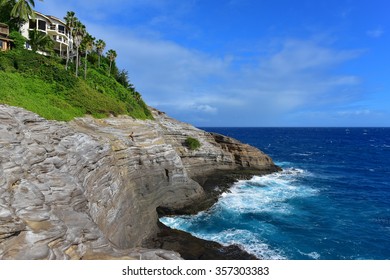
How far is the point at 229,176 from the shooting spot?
45.7 m

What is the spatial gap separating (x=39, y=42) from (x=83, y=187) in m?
38.1

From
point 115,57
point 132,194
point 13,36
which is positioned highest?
point 115,57

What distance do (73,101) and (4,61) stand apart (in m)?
9.94

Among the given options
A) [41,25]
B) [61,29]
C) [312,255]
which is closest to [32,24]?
[41,25]

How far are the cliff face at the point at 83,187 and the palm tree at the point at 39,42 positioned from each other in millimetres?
22904

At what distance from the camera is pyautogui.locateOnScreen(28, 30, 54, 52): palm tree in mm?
43100

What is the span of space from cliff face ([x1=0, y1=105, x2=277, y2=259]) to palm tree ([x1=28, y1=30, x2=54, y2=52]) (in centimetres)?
2290

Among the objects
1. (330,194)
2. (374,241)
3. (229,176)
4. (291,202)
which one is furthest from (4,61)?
(330,194)

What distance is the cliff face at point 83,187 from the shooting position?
→ 10.8 meters

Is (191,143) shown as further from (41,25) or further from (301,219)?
(41,25)

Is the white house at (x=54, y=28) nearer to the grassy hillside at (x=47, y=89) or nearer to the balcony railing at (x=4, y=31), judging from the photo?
the balcony railing at (x=4, y=31)

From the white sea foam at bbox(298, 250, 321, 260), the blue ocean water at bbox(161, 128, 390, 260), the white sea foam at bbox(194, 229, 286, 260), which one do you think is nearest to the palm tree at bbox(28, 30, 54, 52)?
the blue ocean water at bbox(161, 128, 390, 260)

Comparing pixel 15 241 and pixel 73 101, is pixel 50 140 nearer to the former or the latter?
pixel 15 241

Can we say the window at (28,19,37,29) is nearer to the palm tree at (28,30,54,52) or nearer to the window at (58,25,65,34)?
the window at (58,25,65,34)
